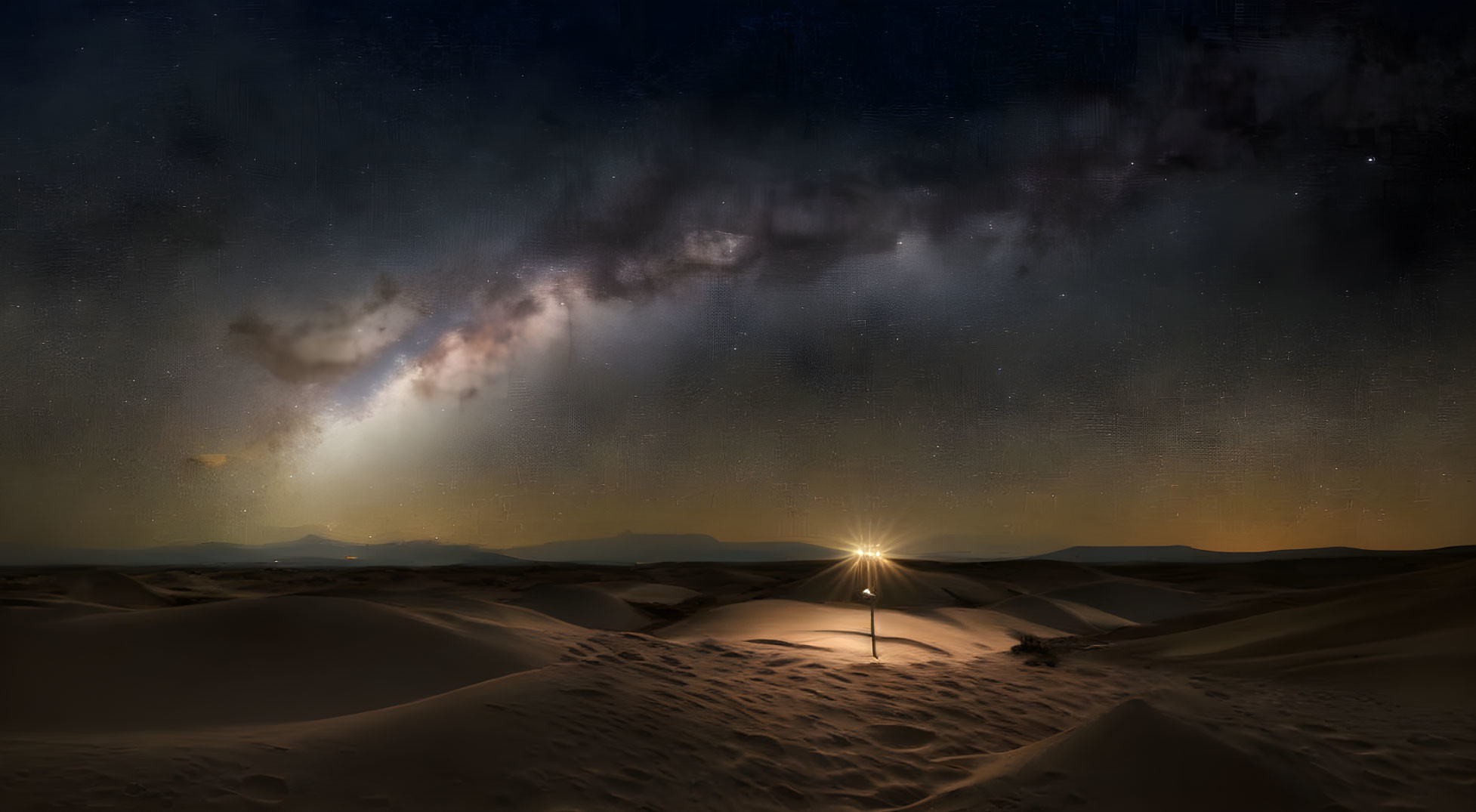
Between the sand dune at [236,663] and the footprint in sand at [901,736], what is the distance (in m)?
6.59

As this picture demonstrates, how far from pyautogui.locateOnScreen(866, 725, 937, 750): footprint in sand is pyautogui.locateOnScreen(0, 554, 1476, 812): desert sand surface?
0.06 meters

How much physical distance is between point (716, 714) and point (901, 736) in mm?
2639

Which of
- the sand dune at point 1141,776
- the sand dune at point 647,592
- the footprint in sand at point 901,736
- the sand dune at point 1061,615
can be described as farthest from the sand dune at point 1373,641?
the sand dune at point 647,592

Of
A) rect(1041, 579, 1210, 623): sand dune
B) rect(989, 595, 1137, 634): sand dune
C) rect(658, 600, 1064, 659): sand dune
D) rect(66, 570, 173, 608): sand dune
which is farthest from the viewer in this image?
rect(1041, 579, 1210, 623): sand dune

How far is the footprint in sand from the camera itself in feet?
32.4

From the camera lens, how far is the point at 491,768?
22.7 feet

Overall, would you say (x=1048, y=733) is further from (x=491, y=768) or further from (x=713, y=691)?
(x=491, y=768)

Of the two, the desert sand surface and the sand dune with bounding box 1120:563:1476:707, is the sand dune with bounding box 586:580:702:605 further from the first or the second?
the sand dune with bounding box 1120:563:1476:707

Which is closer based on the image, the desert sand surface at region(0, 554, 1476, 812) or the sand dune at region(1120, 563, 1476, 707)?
the desert sand surface at region(0, 554, 1476, 812)

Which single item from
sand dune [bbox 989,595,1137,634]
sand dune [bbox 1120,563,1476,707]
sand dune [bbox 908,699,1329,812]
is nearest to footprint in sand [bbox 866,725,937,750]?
sand dune [bbox 908,699,1329,812]

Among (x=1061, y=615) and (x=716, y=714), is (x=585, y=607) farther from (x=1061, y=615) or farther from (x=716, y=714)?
(x=716, y=714)

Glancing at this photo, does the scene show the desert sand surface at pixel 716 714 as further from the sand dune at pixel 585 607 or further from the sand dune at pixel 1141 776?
the sand dune at pixel 585 607

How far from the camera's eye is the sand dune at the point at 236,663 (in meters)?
9.50

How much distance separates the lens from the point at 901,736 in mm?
10242
